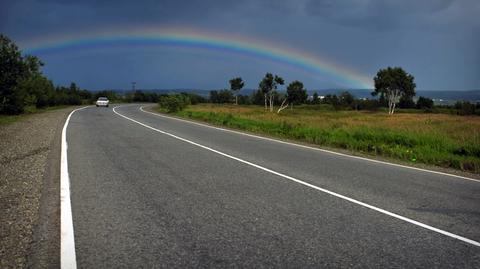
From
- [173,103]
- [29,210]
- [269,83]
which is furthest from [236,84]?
[29,210]

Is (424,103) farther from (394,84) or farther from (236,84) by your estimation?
(236,84)

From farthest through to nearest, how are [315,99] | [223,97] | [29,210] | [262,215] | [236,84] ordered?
[315,99] → [223,97] → [236,84] → [29,210] → [262,215]

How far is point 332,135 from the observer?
59.9ft

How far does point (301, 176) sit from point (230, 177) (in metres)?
1.51

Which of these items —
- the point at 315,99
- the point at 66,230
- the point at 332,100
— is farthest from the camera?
the point at 315,99

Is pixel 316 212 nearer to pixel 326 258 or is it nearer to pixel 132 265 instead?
pixel 326 258

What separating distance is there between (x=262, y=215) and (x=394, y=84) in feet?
266

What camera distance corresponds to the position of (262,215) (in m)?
5.61

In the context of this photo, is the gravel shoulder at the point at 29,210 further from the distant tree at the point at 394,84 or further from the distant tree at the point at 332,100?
the distant tree at the point at 332,100

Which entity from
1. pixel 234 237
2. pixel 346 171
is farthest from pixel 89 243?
pixel 346 171

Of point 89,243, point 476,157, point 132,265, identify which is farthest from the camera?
point 476,157

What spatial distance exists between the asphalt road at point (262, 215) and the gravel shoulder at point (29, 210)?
308mm

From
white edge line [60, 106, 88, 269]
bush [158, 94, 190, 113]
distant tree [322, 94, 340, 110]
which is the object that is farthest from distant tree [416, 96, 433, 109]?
white edge line [60, 106, 88, 269]

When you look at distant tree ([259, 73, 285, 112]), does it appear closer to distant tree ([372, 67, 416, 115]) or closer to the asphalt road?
distant tree ([372, 67, 416, 115])
